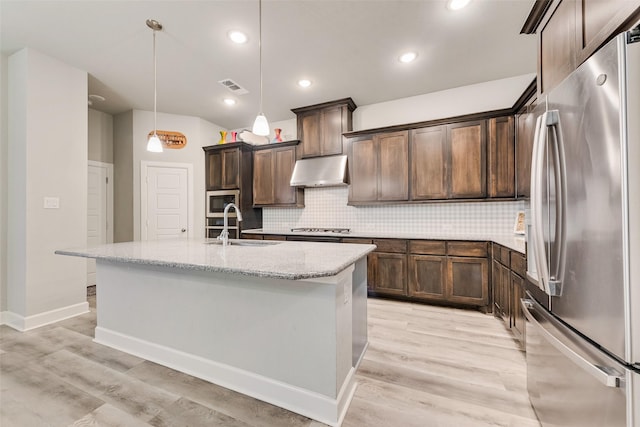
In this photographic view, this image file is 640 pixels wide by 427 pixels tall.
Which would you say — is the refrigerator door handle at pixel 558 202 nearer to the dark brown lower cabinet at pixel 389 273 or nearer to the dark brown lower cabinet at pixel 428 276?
the dark brown lower cabinet at pixel 428 276

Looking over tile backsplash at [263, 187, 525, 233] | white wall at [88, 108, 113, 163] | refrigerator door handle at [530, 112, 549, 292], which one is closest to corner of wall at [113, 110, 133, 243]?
white wall at [88, 108, 113, 163]

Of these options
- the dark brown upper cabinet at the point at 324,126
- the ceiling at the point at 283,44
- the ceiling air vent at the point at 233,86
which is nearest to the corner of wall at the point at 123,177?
the ceiling at the point at 283,44

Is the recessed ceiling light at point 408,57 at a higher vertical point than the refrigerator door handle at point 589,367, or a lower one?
higher

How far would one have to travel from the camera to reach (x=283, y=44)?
9.02 feet

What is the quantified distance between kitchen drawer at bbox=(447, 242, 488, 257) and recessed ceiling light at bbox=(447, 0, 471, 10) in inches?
92.3

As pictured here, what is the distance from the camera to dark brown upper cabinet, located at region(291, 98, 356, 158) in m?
4.11

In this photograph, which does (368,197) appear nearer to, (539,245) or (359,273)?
(359,273)

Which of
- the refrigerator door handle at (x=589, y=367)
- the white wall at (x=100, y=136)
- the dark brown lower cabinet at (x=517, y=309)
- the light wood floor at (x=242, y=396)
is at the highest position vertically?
the white wall at (x=100, y=136)

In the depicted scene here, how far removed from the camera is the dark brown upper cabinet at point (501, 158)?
123 inches

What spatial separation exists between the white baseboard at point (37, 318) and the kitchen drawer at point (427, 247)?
415 centimetres

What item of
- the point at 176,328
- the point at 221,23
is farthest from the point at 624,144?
the point at 221,23

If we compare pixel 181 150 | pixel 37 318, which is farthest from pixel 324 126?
pixel 37 318

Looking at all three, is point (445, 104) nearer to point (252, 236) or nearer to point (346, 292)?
point (346, 292)

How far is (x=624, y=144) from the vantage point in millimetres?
817
